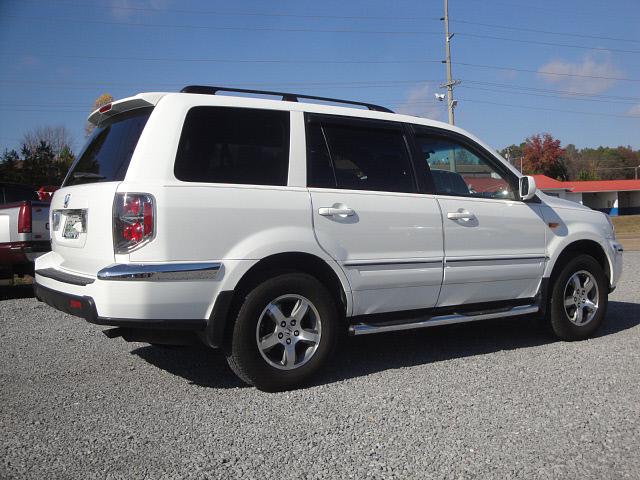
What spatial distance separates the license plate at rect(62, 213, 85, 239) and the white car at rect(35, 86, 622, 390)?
0.06 ft

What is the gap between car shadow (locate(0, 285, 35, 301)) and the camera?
9.30m

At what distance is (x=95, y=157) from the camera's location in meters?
4.45

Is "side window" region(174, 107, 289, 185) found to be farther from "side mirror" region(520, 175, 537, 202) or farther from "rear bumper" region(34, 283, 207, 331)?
"side mirror" region(520, 175, 537, 202)

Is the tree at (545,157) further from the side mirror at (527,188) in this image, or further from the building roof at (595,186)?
the side mirror at (527,188)

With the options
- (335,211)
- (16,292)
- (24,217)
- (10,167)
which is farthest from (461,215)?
(10,167)

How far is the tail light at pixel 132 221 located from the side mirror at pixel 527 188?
328cm

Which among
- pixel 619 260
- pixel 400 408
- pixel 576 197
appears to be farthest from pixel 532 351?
pixel 576 197

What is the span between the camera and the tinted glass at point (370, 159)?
4.52 meters

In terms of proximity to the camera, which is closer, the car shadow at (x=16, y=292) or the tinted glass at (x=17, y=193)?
the car shadow at (x=16, y=292)

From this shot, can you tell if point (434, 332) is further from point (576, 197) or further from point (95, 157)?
point (576, 197)

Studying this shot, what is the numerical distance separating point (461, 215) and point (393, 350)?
1.39m

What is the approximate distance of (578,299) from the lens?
225 inches

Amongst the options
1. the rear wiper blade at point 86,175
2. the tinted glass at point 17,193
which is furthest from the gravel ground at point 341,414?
the tinted glass at point 17,193

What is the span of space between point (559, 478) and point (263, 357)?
6.45 ft
